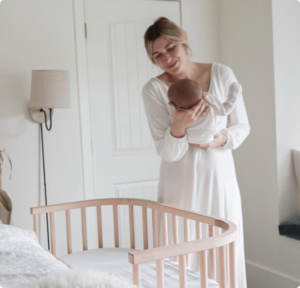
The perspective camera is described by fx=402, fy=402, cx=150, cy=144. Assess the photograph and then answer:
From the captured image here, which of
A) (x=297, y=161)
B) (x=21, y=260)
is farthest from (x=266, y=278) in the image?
(x=21, y=260)

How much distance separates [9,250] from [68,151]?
4.14 ft

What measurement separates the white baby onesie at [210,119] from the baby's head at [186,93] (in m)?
0.05

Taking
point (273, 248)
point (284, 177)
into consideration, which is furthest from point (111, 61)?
point (273, 248)

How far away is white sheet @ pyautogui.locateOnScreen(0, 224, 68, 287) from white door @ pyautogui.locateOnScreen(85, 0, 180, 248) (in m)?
1.18

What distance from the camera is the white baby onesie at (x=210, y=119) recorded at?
1.34 m

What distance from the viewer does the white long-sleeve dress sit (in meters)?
1.51

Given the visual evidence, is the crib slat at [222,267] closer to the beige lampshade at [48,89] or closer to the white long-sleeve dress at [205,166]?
the white long-sleeve dress at [205,166]

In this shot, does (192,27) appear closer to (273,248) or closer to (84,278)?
(273,248)

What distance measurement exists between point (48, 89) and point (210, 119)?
935 millimetres

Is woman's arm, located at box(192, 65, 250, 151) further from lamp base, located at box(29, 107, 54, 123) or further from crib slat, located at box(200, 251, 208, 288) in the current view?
lamp base, located at box(29, 107, 54, 123)

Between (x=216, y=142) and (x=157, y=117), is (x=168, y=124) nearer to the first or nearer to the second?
(x=157, y=117)

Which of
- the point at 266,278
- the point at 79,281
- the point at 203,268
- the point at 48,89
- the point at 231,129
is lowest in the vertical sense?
the point at 266,278

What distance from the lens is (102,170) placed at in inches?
92.0

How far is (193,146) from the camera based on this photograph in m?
1.51
